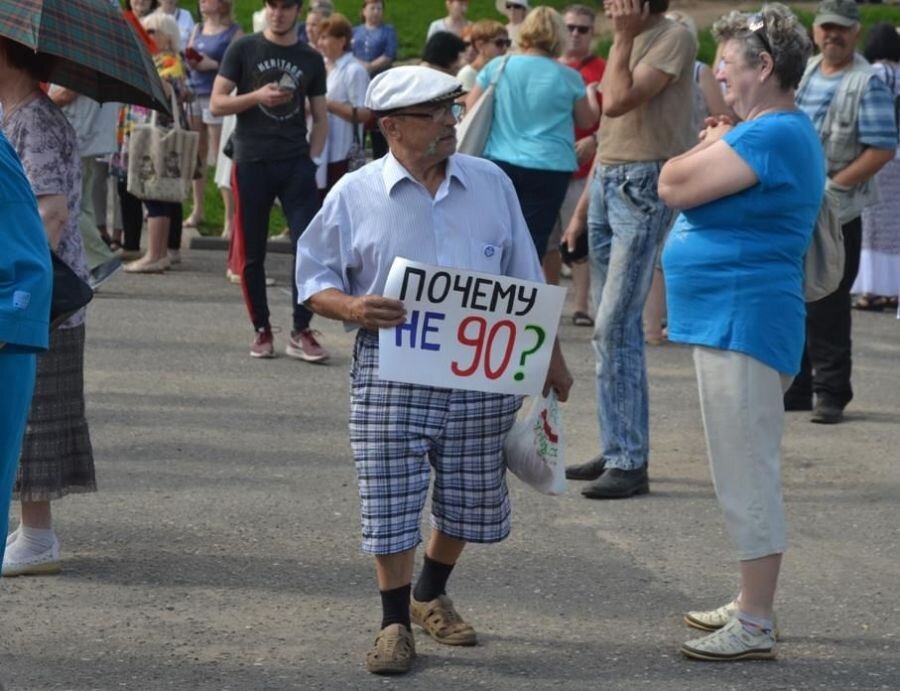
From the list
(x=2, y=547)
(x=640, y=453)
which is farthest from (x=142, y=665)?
(x=640, y=453)

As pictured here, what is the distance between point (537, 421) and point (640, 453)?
2069 mm

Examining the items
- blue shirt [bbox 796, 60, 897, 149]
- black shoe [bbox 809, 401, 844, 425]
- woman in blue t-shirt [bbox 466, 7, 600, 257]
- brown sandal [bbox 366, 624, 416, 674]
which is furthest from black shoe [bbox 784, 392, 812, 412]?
brown sandal [bbox 366, 624, 416, 674]

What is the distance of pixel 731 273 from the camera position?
18.0ft

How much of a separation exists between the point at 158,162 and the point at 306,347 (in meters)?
3.08

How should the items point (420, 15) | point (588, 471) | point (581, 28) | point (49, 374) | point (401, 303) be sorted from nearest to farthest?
point (401, 303) < point (49, 374) < point (588, 471) < point (581, 28) < point (420, 15)

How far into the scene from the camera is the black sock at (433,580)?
5660mm

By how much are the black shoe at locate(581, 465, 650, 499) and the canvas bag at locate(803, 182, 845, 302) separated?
6.20 feet

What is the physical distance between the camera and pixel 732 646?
18.0 feet

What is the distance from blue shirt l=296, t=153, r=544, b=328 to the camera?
532 cm

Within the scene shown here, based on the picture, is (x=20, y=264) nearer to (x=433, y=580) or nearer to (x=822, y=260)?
(x=433, y=580)

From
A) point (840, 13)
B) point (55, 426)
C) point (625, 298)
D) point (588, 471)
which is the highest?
point (840, 13)

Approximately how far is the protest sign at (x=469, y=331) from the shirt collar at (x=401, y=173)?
254 millimetres

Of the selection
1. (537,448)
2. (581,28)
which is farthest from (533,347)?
(581,28)

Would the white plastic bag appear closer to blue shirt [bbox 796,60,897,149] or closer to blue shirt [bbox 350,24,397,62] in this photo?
blue shirt [bbox 796,60,897,149]
